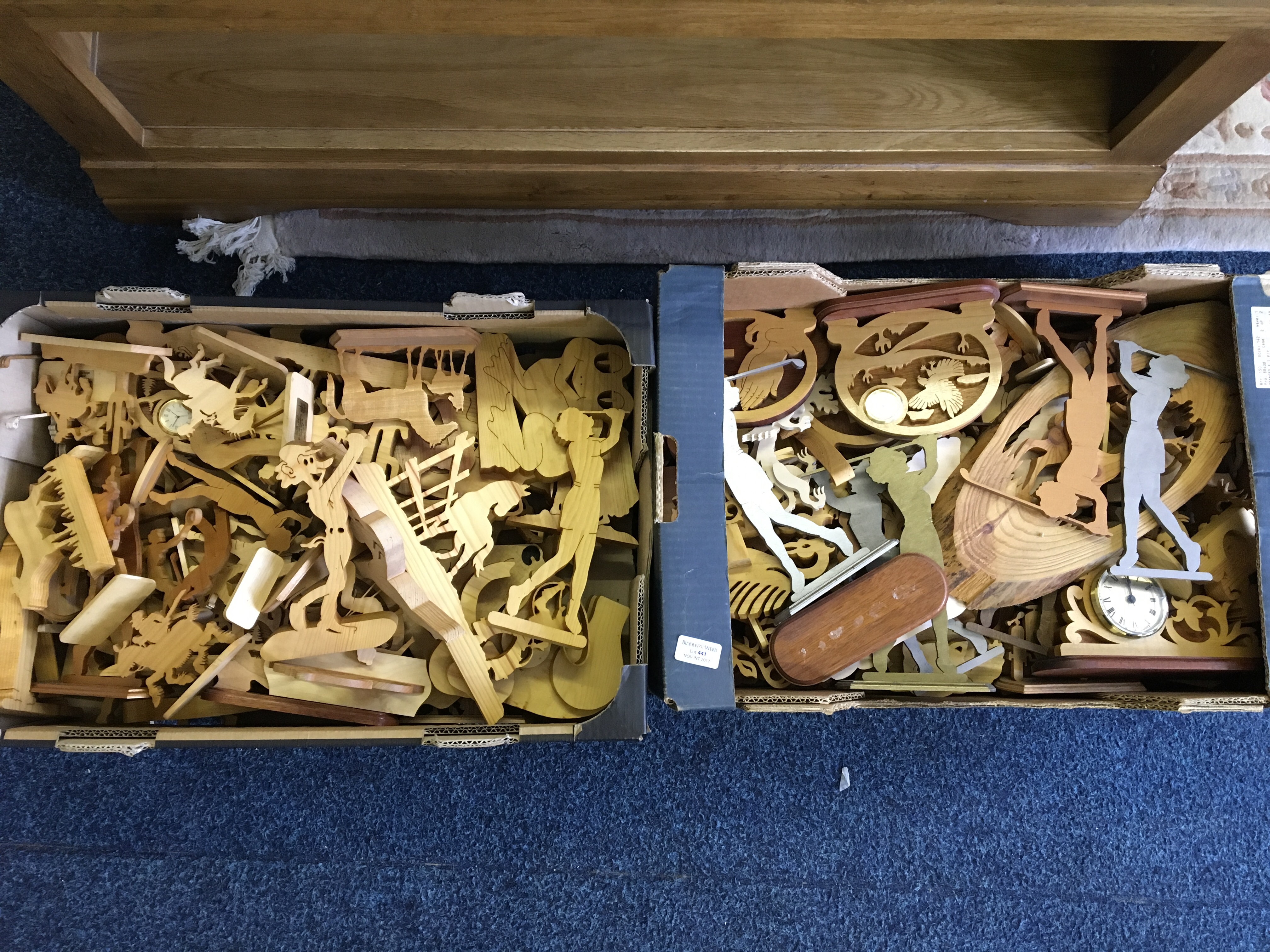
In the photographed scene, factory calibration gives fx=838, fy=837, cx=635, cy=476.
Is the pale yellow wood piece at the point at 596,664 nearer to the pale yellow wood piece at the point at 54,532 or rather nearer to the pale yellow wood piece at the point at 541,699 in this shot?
the pale yellow wood piece at the point at 541,699

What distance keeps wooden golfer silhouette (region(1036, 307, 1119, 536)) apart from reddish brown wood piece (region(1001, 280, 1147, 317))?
13 mm

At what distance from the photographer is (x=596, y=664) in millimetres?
997

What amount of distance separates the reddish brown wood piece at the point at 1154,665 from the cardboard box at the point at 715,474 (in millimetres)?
30

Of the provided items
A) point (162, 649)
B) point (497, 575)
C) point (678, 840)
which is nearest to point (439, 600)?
point (497, 575)

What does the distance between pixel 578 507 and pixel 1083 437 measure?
639mm

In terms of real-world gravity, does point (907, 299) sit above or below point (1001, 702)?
above

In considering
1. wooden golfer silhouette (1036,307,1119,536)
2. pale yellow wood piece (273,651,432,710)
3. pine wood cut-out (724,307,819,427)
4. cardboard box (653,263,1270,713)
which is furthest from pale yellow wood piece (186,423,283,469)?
wooden golfer silhouette (1036,307,1119,536)

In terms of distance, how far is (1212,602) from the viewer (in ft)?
3.45

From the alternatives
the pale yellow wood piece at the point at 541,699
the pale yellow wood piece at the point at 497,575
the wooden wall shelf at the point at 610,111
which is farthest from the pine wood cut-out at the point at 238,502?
the wooden wall shelf at the point at 610,111

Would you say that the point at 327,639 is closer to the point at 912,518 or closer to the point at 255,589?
the point at 255,589

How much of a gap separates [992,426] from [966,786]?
56 centimetres

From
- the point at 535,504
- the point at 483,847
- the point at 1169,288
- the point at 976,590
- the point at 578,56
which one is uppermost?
the point at 578,56

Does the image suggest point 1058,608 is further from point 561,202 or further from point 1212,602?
point 561,202

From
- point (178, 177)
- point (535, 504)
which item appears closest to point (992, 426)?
point (535, 504)
